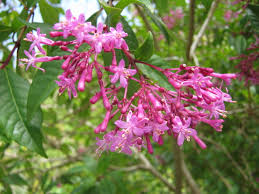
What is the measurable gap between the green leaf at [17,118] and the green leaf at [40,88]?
219mm

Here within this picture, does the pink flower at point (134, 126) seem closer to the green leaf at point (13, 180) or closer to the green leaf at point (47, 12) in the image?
the green leaf at point (47, 12)

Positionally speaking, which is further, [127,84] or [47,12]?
[47,12]

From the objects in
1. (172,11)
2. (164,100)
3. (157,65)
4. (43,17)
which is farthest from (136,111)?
(172,11)

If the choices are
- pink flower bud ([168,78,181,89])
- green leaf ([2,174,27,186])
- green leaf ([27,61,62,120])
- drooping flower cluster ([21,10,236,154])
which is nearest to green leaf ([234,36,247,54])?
drooping flower cluster ([21,10,236,154])

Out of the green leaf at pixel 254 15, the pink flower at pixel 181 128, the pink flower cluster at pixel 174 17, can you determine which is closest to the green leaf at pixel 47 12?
the pink flower at pixel 181 128

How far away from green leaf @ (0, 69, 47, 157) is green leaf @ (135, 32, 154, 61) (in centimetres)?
55

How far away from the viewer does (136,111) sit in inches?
36.4

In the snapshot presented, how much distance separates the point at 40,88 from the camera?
2.66ft

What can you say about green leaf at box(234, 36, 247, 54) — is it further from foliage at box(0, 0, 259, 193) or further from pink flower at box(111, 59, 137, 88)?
pink flower at box(111, 59, 137, 88)

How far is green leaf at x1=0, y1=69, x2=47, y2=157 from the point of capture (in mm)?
986

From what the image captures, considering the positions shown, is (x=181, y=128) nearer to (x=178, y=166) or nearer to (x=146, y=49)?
A: (x=146, y=49)

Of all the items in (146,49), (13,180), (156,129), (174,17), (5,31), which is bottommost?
(13,180)

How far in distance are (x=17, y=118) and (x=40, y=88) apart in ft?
1.00

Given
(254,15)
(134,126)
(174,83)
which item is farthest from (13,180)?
(254,15)
